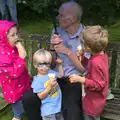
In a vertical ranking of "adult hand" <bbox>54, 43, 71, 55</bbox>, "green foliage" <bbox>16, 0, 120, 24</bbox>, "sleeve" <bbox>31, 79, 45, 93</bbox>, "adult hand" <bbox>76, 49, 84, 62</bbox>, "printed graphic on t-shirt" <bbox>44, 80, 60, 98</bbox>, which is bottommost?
"printed graphic on t-shirt" <bbox>44, 80, 60, 98</bbox>

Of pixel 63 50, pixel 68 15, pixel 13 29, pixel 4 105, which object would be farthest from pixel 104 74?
pixel 4 105

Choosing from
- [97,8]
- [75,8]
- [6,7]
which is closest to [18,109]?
[75,8]

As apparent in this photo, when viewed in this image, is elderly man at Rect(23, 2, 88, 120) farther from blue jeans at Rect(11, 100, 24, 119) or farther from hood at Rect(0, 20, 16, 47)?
hood at Rect(0, 20, 16, 47)

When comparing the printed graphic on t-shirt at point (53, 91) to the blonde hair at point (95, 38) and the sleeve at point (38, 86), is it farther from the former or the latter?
the blonde hair at point (95, 38)

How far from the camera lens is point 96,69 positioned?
3250 millimetres

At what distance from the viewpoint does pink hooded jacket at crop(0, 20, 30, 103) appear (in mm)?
Result: 3648

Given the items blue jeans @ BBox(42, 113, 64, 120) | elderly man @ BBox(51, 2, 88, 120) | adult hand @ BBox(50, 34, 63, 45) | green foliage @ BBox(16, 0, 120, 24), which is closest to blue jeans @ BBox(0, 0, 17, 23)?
green foliage @ BBox(16, 0, 120, 24)

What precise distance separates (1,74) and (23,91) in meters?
0.31

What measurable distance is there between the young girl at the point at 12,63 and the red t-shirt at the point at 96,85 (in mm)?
729

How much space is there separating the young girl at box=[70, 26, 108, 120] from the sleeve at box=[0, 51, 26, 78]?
65 centimetres

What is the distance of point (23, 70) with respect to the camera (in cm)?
372

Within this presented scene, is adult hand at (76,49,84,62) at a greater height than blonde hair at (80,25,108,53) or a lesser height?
lesser

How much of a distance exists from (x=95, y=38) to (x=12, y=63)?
943 millimetres

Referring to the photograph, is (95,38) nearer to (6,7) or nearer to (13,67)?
(13,67)
